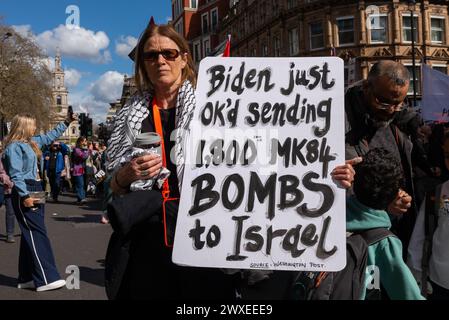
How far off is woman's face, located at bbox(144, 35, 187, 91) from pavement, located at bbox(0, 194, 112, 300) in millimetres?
1065

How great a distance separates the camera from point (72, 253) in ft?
22.1

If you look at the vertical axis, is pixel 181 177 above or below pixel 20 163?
below

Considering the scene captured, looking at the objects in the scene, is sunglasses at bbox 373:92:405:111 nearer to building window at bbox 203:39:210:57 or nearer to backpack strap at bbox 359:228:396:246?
backpack strap at bbox 359:228:396:246

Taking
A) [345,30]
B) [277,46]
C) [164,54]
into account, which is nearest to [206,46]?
[277,46]

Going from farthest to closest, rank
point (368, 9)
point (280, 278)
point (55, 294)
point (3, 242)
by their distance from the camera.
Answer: point (368, 9)
point (3, 242)
point (55, 294)
point (280, 278)

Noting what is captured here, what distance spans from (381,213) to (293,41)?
31.8 metres

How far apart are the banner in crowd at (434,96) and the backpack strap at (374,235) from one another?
3.44 m

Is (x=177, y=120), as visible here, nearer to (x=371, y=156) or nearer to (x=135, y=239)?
(x=135, y=239)

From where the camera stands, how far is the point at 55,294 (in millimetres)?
4844

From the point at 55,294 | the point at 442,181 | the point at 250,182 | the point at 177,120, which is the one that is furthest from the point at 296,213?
the point at 55,294

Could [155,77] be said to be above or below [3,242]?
above

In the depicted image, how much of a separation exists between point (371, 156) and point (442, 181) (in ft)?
4.43

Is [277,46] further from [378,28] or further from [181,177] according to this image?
[181,177]

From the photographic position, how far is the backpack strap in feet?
6.40
